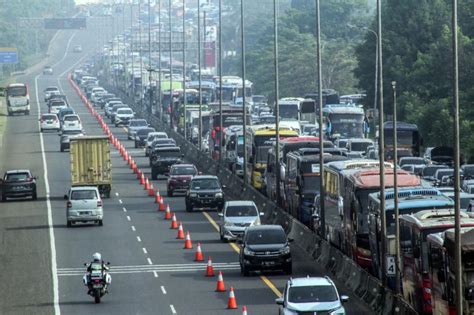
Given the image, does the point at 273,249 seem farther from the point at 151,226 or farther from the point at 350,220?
the point at 151,226

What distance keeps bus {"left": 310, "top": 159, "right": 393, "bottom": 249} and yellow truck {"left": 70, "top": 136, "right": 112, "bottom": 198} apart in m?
20.4

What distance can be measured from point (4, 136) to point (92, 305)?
272ft

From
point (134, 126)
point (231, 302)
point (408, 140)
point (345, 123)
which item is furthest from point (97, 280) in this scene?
point (134, 126)

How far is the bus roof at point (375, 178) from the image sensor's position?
2094 inches

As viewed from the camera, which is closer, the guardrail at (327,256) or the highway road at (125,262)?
the guardrail at (327,256)

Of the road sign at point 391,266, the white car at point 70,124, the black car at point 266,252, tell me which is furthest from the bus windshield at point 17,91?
the road sign at point 391,266

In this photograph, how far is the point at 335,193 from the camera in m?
57.4

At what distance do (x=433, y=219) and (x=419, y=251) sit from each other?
3.76 ft

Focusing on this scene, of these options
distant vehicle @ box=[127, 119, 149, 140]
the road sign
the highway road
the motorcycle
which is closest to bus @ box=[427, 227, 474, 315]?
the road sign

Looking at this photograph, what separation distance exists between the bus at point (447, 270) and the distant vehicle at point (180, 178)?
136ft

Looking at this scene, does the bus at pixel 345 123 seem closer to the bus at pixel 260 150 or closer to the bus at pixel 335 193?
the bus at pixel 260 150

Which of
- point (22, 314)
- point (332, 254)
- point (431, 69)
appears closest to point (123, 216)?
point (332, 254)

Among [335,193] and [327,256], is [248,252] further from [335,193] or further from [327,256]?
[335,193]

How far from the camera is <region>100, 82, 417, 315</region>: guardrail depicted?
41.3 metres
